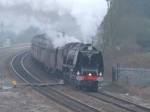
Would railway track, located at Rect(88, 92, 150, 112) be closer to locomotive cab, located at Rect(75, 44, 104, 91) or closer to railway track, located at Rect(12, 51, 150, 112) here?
railway track, located at Rect(12, 51, 150, 112)

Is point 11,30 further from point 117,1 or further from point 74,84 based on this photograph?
point 74,84

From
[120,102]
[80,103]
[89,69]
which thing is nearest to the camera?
[80,103]

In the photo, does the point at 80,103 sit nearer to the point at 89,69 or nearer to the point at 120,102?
the point at 120,102

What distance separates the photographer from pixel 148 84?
33.7 m

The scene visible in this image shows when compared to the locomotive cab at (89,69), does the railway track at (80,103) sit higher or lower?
lower

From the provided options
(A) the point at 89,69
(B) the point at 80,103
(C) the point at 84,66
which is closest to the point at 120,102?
(B) the point at 80,103

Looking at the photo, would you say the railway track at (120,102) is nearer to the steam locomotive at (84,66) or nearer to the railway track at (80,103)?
the railway track at (80,103)

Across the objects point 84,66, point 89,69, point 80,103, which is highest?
point 84,66

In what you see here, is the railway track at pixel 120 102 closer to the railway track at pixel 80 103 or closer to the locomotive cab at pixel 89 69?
the railway track at pixel 80 103

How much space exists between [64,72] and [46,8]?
6.81 m

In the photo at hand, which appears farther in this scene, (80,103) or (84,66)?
(84,66)

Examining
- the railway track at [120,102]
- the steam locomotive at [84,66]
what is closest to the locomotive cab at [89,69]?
the steam locomotive at [84,66]

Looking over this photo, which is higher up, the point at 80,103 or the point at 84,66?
→ the point at 84,66

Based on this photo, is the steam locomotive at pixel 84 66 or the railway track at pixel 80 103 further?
the steam locomotive at pixel 84 66
